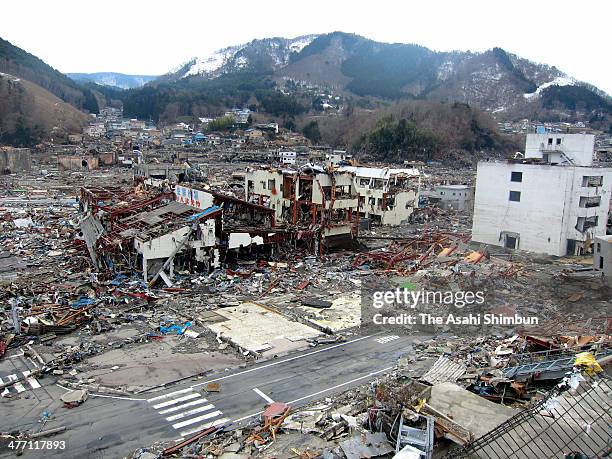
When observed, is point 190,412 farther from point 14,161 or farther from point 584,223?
point 14,161

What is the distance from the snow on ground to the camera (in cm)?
15325

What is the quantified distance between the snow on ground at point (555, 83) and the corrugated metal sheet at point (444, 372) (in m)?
158

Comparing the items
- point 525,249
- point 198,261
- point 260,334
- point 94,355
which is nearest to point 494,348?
point 260,334

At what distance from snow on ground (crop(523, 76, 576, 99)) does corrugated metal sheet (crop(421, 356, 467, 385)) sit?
157573mm

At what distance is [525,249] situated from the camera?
1137 inches

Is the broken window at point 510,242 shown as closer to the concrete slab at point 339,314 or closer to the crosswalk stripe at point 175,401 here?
the concrete slab at point 339,314

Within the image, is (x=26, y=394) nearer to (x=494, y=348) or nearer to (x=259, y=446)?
(x=259, y=446)

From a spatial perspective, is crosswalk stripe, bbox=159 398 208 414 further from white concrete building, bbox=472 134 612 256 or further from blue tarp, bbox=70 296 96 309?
white concrete building, bbox=472 134 612 256

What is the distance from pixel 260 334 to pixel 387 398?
7814 mm

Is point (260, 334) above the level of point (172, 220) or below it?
below

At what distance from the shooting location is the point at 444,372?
12.3 meters

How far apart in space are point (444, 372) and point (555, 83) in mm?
174166

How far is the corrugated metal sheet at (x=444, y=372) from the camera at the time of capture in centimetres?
1170

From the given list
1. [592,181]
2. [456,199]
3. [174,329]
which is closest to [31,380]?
[174,329]
